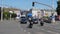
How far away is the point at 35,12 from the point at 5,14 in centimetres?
3136

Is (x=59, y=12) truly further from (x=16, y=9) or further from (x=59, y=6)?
(x=16, y=9)

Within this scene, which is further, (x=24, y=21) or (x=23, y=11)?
(x=23, y=11)

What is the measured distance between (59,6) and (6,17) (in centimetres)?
2773

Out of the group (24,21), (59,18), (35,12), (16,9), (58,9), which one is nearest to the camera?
(24,21)

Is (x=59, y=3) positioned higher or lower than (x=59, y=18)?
higher

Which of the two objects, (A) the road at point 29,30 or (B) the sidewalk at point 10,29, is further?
(A) the road at point 29,30

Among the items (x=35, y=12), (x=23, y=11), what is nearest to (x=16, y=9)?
(x=23, y=11)

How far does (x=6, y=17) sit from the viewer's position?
115 metres

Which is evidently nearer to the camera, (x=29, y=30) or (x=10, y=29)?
(x=29, y=30)

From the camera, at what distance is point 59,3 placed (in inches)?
4286

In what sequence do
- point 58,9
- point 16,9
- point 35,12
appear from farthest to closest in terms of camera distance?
point 16,9
point 35,12
point 58,9

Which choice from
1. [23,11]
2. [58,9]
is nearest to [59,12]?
[58,9]

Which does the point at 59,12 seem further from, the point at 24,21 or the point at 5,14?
the point at 24,21

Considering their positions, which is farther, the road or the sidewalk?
the road
